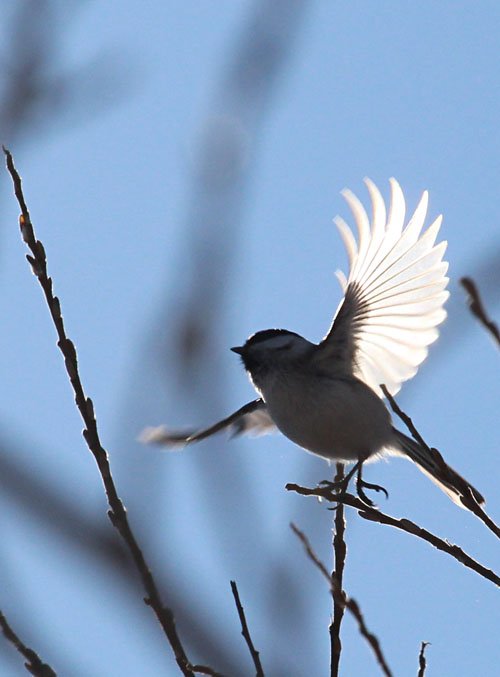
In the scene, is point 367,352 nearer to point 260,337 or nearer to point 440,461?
point 260,337

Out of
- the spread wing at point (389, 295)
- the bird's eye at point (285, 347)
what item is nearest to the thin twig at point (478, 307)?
the spread wing at point (389, 295)

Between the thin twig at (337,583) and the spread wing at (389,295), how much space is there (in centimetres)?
103

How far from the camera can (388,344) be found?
10.9 ft

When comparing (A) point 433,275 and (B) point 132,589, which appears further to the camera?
(A) point 433,275

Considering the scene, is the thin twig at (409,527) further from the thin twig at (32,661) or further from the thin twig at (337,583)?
the thin twig at (32,661)

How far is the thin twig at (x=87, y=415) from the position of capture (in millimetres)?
1388

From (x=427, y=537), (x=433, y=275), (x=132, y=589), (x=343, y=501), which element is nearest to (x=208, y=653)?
(x=132, y=589)

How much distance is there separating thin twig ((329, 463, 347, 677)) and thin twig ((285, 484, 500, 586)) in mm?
41

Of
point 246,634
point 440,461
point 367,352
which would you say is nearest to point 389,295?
point 367,352

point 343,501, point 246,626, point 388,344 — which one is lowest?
point 246,626

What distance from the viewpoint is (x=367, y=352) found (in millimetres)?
3377

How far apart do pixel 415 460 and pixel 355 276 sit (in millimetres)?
722

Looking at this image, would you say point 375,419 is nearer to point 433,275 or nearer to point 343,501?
point 433,275

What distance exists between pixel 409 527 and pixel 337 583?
0.19m
